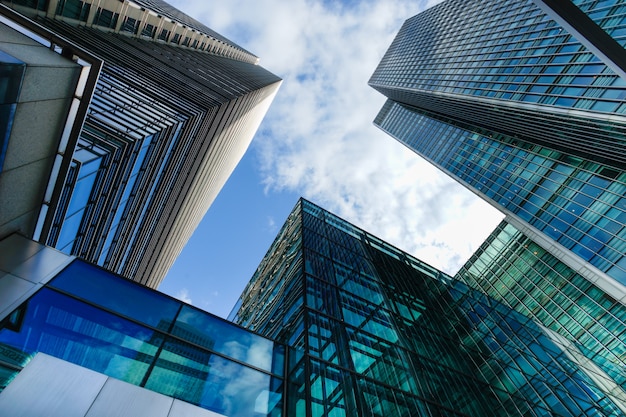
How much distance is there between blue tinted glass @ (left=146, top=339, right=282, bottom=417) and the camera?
9601 mm

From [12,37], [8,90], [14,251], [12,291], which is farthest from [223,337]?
[12,37]

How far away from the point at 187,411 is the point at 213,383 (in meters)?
1.57

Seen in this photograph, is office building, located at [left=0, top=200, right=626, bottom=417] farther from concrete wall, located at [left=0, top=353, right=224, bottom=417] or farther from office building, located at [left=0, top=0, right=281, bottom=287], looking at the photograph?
office building, located at [left=0, top=0, right=281, bottom=287]

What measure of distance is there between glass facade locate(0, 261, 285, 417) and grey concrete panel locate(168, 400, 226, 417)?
252 mm

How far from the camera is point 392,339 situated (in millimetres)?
19406

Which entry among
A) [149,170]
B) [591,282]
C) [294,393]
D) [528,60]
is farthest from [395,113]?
[294,393]

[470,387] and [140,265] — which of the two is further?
[140,265]

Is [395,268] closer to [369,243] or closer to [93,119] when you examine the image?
[369,243]

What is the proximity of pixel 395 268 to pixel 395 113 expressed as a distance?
10545 cm

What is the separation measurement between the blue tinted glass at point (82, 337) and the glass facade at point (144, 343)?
23 mm

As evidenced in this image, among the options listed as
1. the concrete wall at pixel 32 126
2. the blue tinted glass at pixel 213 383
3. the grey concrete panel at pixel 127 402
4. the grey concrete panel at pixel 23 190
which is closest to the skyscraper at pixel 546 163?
the blue tinted glass at pixel 213 383

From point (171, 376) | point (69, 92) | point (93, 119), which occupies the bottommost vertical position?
point (171, 376)

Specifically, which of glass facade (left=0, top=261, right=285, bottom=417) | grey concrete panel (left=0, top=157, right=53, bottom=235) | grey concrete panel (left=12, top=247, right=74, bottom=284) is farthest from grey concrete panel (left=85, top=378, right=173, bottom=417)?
grey concrete panel (left=0, top=157, right=53, bottom=235)

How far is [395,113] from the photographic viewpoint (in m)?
125
